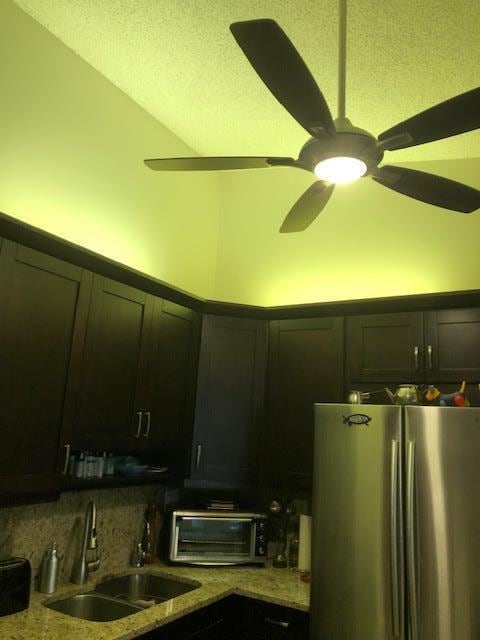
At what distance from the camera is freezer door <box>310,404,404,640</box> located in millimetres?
2129

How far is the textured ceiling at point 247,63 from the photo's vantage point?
7.25 ft

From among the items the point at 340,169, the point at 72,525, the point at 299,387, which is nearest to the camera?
the point at 340,169

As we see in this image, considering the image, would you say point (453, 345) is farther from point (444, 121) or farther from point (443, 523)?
point (444, 121)

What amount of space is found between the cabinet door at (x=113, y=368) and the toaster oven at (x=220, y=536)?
2.20ft

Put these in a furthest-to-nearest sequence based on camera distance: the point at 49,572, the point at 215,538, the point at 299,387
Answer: the point at 299,387 < the point at 215,538 < the point at 49,572

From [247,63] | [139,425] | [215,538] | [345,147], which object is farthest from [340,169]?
[215,538]

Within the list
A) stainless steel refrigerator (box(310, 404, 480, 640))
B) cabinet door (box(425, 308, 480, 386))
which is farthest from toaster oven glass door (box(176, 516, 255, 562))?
cabinet door (box(425, 308, 480, 386))

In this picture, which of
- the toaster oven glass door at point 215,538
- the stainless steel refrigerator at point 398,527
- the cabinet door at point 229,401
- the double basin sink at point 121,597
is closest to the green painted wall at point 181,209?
the cabinet door at point 229,401

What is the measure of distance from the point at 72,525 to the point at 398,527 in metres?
1.56

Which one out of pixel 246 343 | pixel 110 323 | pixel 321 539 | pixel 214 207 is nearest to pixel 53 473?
pixel 110 323

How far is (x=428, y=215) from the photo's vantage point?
3.21 meters

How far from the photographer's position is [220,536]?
2926 millimetres

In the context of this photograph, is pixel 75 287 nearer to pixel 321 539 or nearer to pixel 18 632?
pixel 18 632

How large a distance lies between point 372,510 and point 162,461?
4.39ft
